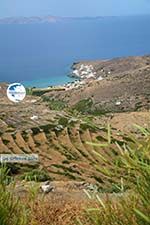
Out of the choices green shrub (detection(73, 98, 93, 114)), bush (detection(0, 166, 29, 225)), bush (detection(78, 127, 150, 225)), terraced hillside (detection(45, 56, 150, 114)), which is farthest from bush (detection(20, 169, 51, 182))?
green shrub (detection(73, 98, 93, 114))

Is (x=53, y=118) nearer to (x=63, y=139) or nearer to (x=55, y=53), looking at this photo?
(x=63, y=139)

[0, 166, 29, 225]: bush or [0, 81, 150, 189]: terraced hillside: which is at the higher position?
[0, 166, 29, 225]: bush

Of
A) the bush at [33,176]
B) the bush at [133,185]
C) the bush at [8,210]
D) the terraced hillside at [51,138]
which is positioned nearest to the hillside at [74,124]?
the terraced hillside at [51,138]

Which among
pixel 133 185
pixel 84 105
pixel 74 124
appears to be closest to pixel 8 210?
pixel 133 185

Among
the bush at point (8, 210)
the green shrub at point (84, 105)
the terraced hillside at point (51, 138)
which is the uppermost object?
the bush at point (8, 210)

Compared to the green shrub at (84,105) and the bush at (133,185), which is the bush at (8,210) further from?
the green shrub at (84,105)

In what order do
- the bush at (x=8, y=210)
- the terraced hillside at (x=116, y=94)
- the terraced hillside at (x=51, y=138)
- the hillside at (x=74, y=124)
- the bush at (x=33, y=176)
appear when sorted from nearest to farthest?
the bush at (x=8, y=210) → the bush at (x=33, y=176) → the hillside at (x=74, y=124) → the terraced hillside at (x=51, y=138) → the terraced hillside at (x=116, y=94)

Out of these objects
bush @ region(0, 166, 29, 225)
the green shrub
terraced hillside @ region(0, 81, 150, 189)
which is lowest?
terraced hillside @ region(0, 81, 150, 189)

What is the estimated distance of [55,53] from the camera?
143 meters

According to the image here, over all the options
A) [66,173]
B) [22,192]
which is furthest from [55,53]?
[22,192]

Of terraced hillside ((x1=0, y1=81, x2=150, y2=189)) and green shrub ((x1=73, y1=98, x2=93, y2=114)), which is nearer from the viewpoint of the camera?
terraced hillside ((x1=0, y1=81, x2=150, y2=189))

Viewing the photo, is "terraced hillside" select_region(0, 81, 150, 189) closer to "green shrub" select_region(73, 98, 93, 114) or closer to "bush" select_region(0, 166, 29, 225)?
"green shrub" select_region(73, 98, 93, 114)

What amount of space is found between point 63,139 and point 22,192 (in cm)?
2634

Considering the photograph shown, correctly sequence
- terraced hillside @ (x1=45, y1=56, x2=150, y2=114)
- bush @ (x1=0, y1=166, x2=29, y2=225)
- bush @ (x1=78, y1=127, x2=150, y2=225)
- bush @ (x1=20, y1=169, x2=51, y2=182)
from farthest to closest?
1. terraced hillside @ (x1=45, y1=56, x2=150, y2=114)
2. bush @ (x1=20, y1=169, x2=51, y2=182)
3. bush @ (x1=0, y1=166, x2=29, y2=225)
4. bush @ (x1=78, y1=127, x2=150, y2=225)
